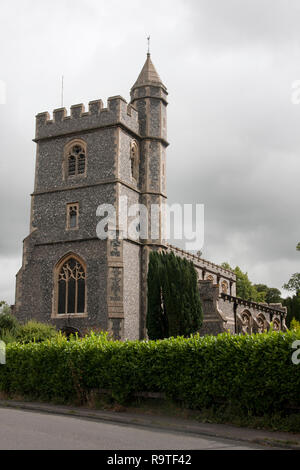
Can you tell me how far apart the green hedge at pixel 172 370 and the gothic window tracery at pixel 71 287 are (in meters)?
9.76

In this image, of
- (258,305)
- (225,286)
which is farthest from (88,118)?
(225,286)

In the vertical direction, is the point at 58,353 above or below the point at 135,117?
below

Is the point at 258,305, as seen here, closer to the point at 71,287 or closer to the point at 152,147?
the point at 152,147

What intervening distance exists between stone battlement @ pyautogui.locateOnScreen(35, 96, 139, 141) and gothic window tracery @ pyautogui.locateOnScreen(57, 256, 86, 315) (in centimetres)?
685

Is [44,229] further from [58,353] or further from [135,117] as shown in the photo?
[58,353]

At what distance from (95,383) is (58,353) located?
1418mm

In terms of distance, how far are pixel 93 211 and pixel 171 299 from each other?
5.95 meters

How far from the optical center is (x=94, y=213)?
24297 millimetres

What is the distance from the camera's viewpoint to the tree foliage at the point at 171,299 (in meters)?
21.5

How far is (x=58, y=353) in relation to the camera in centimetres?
1268

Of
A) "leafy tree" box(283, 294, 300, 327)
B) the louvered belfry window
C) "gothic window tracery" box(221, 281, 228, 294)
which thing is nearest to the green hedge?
the louvered belfry window

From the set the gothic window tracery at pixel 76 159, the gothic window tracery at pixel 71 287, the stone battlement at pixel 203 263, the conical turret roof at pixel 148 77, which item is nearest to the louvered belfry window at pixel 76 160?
the gothic window tracery at pixel 76 159

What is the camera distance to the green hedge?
9078mm
